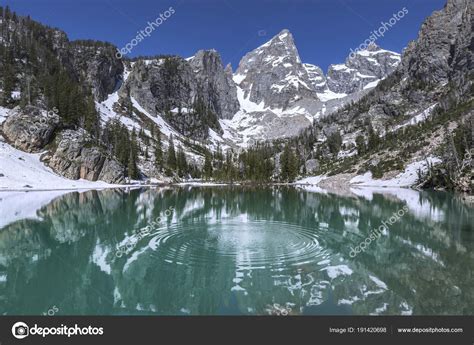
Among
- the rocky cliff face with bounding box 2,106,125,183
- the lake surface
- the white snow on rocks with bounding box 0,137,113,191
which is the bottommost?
the lake surface

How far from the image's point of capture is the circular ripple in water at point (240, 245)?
19.5 metres

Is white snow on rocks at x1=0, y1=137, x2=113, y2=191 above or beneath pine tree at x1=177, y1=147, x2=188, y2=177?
beneath

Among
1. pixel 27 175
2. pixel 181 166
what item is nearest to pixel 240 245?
pixel 27 175

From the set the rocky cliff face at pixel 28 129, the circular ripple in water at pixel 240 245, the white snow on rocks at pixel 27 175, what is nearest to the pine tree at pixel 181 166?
the white snow on rocks at pixel 27 175

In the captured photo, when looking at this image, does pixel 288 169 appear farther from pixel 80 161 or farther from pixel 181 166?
pixel 80 161

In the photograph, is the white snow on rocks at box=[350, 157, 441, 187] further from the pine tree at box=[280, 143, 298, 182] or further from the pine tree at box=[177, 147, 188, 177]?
the pine tree at box=[177, 147, 188, 177]

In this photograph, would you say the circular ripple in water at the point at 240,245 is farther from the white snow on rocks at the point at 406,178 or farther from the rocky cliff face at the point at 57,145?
the white snow on rocks at the point at 406,178

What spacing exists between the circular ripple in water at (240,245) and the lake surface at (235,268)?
0.08 meters

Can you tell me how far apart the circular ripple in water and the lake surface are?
0.08 metres

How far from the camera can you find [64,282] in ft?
53.3

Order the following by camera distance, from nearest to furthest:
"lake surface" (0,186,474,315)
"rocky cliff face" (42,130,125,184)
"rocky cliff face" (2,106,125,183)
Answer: "lake surface" (0,186,474,315)
"rocky cliff face" (2,106,125,183)
"rocky cliff face" (42,130,125,184)

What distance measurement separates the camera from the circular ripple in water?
1953 centimetres

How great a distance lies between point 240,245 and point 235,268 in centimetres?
521

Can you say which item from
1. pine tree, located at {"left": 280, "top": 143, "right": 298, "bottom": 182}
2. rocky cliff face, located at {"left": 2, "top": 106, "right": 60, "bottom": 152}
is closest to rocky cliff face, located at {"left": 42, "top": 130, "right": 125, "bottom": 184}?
rocky cliff face, located at {"left": 2, "top": 106, "right": 60, "bottom": 152}
